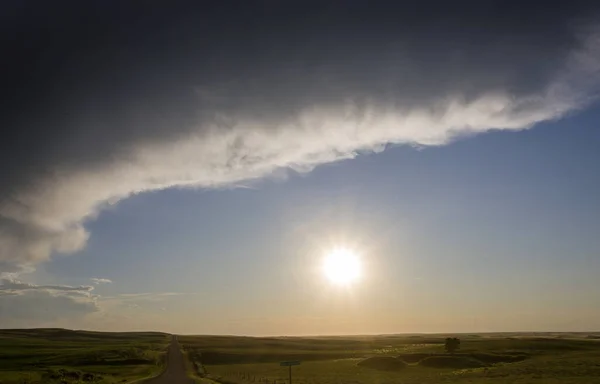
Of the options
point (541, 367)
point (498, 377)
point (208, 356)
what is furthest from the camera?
point (208, 356)

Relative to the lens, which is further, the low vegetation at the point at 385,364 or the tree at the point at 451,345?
the tree at the point at 451,345

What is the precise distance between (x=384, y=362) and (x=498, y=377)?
86.4 feet

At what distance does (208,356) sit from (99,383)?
61.4 meters

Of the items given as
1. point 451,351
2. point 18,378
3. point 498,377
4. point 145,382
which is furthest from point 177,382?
point 451,351

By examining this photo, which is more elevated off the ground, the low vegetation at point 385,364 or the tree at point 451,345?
the tree at point 451,345

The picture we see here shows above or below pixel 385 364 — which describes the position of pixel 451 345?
above

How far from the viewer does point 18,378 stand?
60500 millimetres

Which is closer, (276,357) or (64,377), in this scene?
(64,377)

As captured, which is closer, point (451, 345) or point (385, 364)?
point (385, 364)

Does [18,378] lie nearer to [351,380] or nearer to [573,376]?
[351,380]

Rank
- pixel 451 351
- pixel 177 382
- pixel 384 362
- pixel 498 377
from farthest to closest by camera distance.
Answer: pixel 451 351 → pixel 384 362 → pixel 498 377 → pixel 177 382

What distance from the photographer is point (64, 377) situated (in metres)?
60.4

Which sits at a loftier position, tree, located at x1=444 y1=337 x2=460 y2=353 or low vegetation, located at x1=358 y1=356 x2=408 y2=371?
tree, located at x1=444 y1=337 x2=460 y2=353

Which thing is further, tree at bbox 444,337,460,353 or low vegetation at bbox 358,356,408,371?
tree at bbox 444,337,460,353
